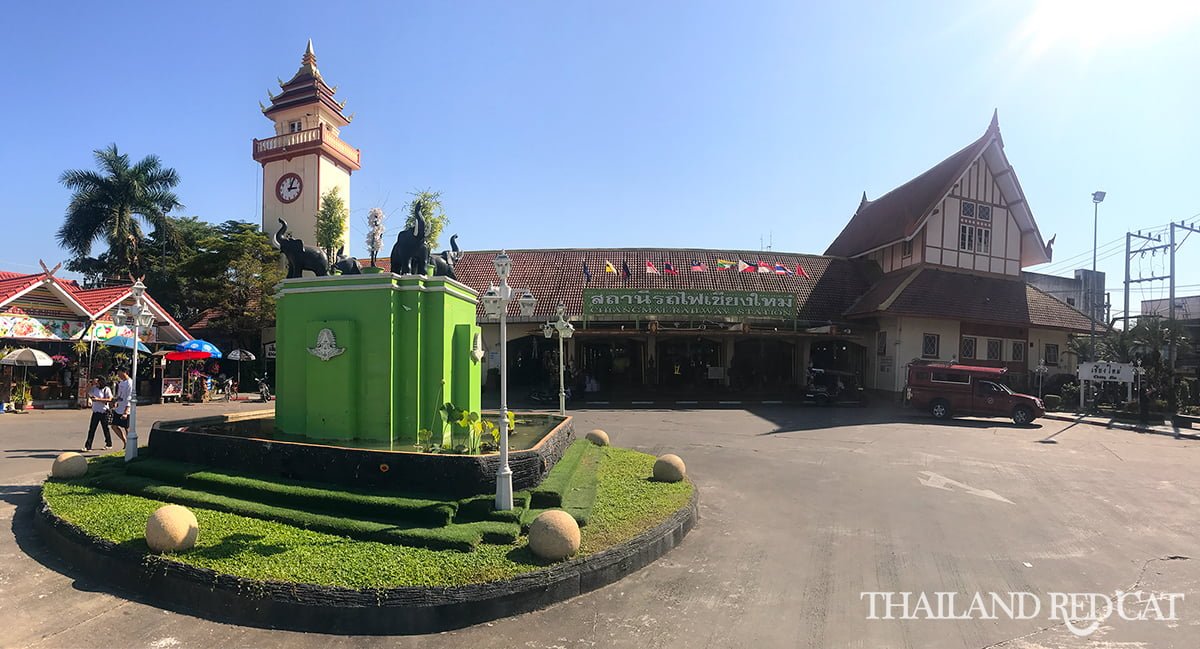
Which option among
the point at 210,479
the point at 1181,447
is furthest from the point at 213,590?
the point at 1181,447

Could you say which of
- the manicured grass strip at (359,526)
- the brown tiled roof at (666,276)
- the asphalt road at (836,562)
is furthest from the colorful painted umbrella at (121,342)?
the manicured grass strip at (359,526)

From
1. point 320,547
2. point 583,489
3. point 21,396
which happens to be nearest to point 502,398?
point 583,489

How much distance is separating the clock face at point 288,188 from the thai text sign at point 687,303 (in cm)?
2038

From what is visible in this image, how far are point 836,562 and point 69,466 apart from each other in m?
10.2

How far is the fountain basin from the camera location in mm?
6895

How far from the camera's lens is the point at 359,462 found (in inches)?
281

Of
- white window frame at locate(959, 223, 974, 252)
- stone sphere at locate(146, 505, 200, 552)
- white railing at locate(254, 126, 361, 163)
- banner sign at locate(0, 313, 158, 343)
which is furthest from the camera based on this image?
white railing at locate(254, 126, 361, 163)

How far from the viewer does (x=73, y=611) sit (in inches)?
194

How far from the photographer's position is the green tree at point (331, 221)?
3098 centimetres

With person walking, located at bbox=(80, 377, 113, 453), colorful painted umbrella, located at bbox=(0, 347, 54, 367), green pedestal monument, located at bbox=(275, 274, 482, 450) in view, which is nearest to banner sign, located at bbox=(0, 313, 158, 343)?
colorful painted umbrella, located at bbox=(0, 347, 54, 367)

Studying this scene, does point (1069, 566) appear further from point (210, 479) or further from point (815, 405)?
point (815, 405)

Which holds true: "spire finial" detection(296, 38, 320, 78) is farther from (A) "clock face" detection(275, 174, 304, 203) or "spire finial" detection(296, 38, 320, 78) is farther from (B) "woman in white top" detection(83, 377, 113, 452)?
(B) "woman in white top" detection(83, 377, 113, 452)

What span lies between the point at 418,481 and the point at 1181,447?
18929 millimetres

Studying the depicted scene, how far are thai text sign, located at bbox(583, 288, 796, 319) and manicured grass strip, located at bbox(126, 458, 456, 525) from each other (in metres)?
17.8
